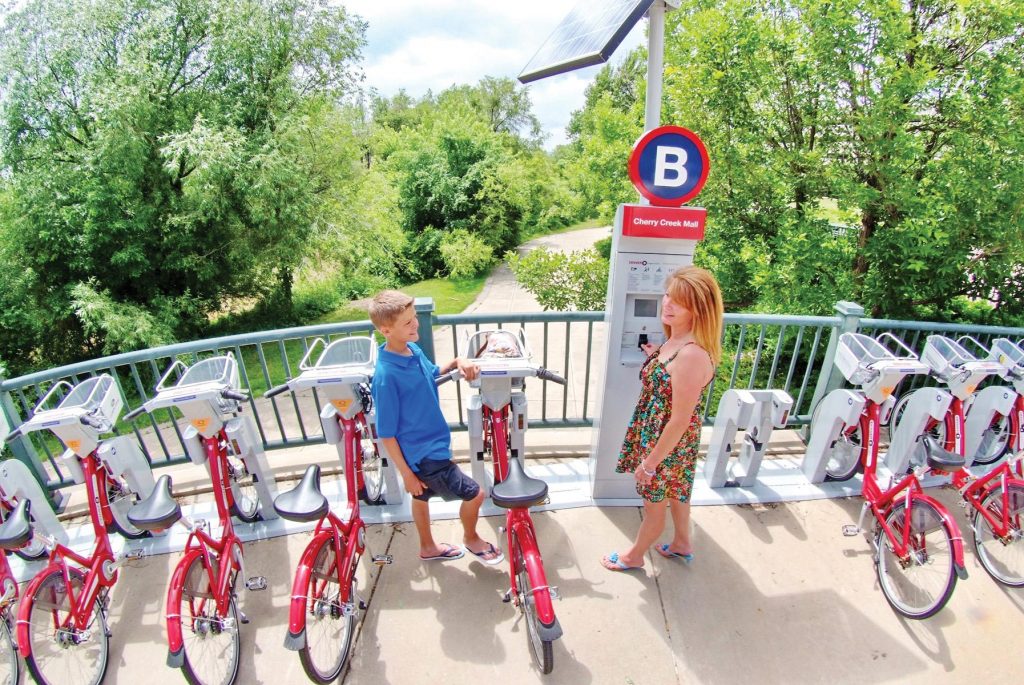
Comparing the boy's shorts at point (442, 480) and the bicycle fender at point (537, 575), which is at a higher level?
the boy's shorts at point (442, 480)

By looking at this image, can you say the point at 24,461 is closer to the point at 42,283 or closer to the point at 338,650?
the point at 338,650

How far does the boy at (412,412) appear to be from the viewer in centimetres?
254

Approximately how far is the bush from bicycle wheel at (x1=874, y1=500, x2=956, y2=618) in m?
17.9

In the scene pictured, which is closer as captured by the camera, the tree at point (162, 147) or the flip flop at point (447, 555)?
the flip flop at point (447, 555)

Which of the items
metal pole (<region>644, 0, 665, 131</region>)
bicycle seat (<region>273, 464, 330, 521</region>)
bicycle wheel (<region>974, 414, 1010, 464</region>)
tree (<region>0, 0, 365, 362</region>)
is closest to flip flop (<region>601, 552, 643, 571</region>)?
bicycle seat (<region>273, 464, 330, 521</region>)

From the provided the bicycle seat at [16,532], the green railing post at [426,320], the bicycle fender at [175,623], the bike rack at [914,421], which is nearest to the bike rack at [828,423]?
the bike rack at [914,421]

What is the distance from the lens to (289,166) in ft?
40.5

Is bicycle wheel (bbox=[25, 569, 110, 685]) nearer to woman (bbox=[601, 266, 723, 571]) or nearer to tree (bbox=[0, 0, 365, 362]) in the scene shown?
woman (bbox=[601, 266, 723, 571])

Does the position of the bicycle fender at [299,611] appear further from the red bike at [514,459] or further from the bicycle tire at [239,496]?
the bicycle tire at [239,496]

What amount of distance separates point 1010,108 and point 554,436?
553 cm

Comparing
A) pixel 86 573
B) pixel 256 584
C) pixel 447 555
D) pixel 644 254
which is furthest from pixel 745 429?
pixel 86 573

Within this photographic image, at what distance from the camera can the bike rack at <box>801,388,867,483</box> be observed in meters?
3.57

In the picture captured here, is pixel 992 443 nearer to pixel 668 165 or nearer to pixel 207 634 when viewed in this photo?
pixel 668 165

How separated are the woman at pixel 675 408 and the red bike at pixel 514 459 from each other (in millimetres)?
557
